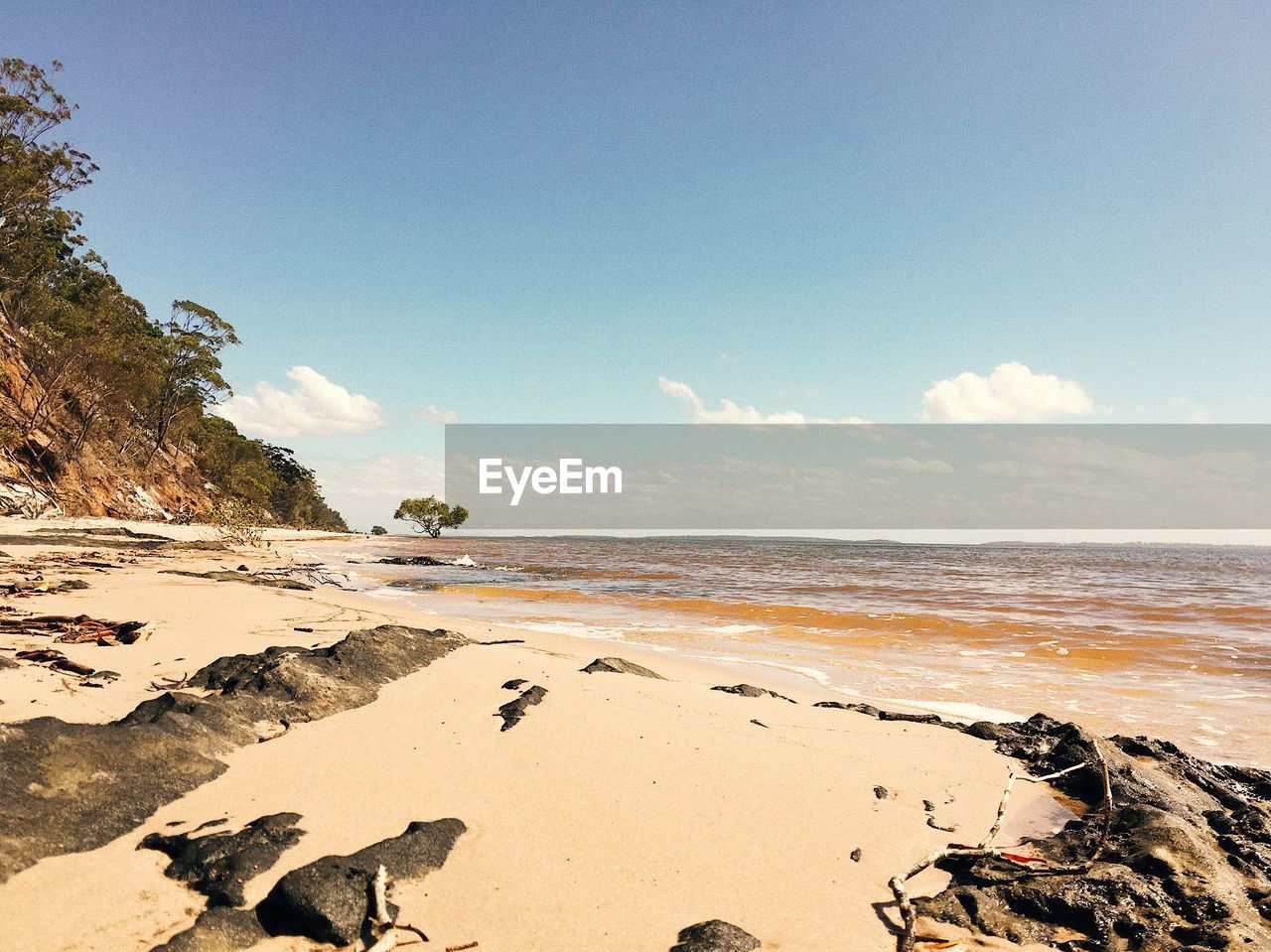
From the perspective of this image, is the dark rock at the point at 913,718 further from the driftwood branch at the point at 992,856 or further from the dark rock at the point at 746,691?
the driftwood branch at the point at 992,856

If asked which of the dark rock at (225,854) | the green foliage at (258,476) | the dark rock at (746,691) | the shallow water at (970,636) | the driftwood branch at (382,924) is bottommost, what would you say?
the shallow water at (970,636)

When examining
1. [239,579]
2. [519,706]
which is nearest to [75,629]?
[519,706]

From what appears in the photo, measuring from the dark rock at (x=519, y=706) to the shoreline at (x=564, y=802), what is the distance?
3.7 inches

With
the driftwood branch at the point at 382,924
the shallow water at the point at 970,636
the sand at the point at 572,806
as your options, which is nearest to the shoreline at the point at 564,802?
the sand at the point at 572,806

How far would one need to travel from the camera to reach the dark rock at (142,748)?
3.08 m

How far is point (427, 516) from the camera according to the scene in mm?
108312

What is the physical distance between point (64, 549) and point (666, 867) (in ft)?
69.2

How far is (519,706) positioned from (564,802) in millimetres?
1715

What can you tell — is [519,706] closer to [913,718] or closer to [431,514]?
[913,718]

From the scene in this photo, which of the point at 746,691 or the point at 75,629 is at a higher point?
the point at 75,629

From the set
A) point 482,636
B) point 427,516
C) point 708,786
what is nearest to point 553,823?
point 708,786

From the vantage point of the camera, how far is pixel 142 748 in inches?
151

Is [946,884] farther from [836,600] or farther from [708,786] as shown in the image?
[836,600]

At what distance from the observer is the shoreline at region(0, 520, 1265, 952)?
293 cm
